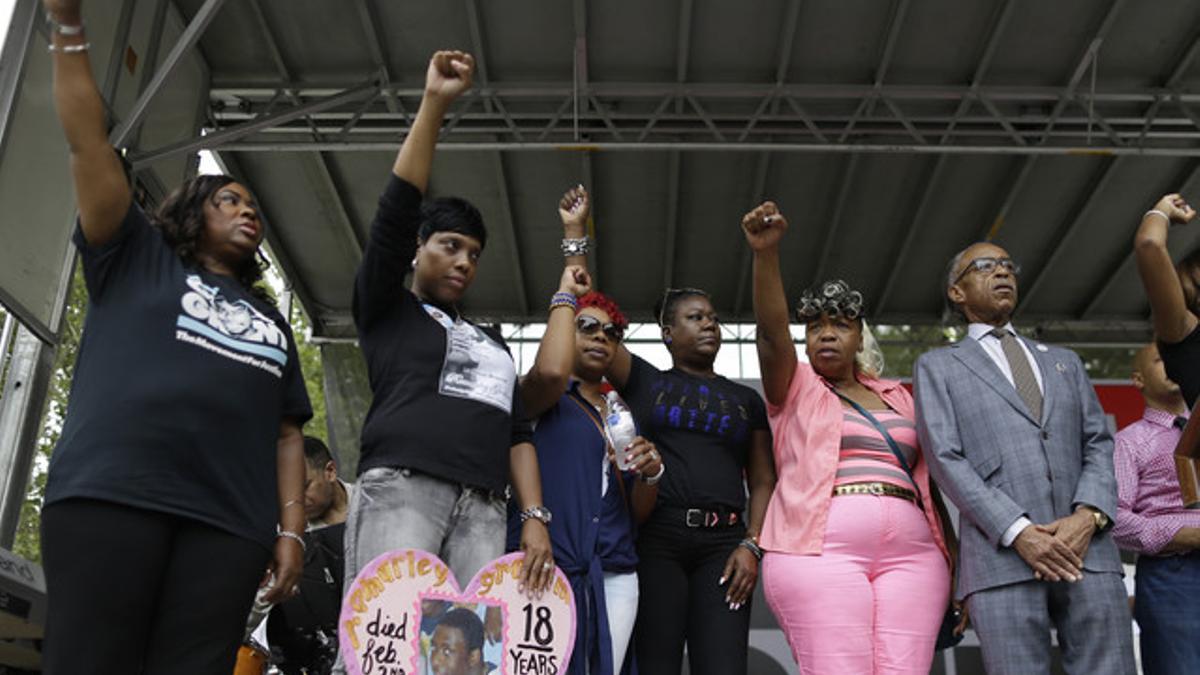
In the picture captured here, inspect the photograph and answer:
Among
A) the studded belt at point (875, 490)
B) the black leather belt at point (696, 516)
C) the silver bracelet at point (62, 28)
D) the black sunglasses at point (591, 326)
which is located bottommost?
the black leather belt at point (696, 516)

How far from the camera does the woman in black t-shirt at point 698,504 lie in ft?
10.8

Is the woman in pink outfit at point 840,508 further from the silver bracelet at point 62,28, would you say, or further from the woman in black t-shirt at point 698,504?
the silver bracelet at point 62,28

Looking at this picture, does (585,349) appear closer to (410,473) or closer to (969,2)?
(410,473)

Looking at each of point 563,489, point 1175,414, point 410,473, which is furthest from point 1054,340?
point 410,473

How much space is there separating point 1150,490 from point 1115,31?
4979 mm

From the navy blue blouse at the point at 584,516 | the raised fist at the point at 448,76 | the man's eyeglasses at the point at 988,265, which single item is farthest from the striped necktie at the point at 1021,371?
the raised fist at the point at 448,76

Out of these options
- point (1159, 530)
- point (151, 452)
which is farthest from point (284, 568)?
point (1159, 530)

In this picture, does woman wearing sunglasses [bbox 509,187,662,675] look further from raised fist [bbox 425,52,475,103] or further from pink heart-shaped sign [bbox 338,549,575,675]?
raised fist [bbox 425,52,475,103]

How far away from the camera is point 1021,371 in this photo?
10.5 feet

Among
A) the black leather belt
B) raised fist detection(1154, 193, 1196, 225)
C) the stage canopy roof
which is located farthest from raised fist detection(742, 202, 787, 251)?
the stage canopy roof

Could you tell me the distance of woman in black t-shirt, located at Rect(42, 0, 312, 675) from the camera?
2.07 m

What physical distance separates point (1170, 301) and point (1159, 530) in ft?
3.04

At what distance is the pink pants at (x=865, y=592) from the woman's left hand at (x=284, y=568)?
1379mm

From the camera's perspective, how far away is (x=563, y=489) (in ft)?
10.6
